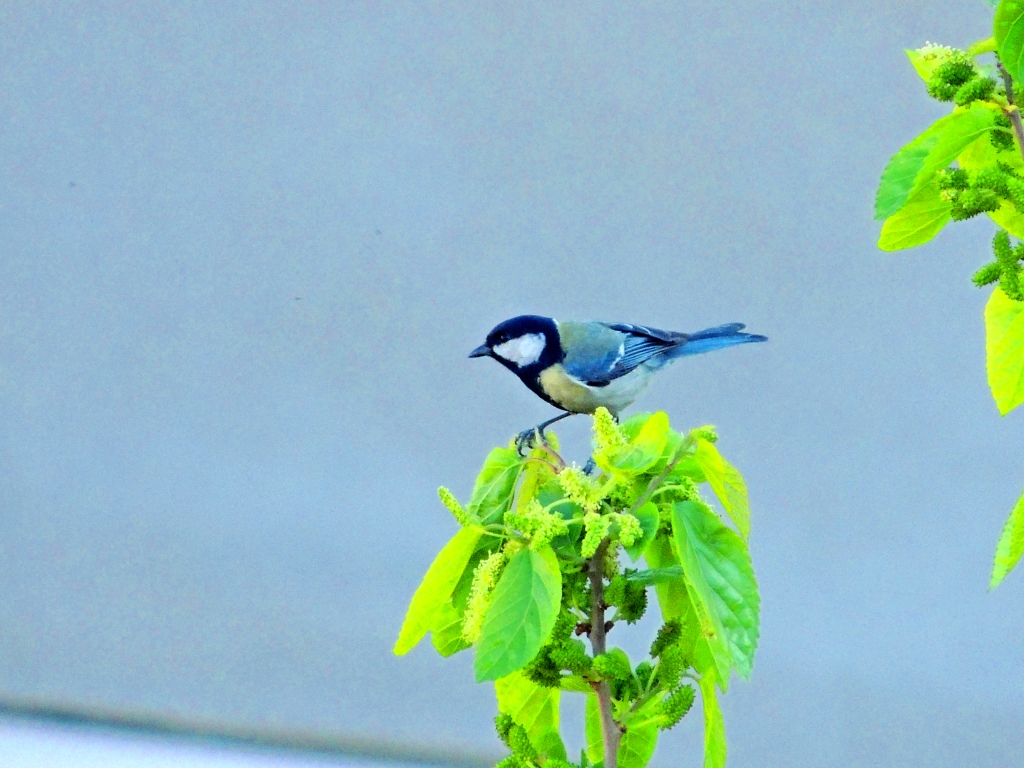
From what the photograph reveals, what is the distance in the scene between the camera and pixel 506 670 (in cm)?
36

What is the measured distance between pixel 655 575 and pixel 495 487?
0.09 metres

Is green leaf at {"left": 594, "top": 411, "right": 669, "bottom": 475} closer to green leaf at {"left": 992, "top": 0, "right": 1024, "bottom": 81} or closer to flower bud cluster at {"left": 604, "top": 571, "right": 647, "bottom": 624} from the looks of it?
flower bud cluster at {"left": 604, "top": 571, "right": 647, "bottom": 624}

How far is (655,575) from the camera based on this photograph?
1.45 feet

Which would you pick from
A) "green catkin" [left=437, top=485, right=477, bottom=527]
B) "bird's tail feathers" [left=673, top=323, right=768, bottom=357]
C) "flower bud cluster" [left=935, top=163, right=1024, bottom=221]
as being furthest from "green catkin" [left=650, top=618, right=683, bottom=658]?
"bird's tail feathers" [left=673, top=323, right=768, bottom=357]

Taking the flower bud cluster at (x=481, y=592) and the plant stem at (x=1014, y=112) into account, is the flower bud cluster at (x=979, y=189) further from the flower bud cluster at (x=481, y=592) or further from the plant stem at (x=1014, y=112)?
the flower bud cluster at (x=481, y=592)

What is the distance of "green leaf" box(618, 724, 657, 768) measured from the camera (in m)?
0.47

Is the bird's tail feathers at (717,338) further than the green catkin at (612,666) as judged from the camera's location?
Yes

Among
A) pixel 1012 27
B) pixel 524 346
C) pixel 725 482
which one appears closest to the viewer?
pixel 1012 27

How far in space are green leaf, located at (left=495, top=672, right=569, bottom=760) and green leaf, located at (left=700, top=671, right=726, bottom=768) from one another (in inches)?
2.7

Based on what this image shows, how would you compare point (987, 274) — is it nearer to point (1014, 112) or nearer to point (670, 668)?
point (1014, 112)

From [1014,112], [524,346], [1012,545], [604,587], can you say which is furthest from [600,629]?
[524,346]

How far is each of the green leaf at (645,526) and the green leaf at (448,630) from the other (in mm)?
95

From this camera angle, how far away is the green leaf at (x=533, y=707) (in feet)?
1.54

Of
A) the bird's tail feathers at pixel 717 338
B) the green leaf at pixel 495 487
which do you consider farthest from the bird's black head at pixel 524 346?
the green leaf at pixel 495 487
